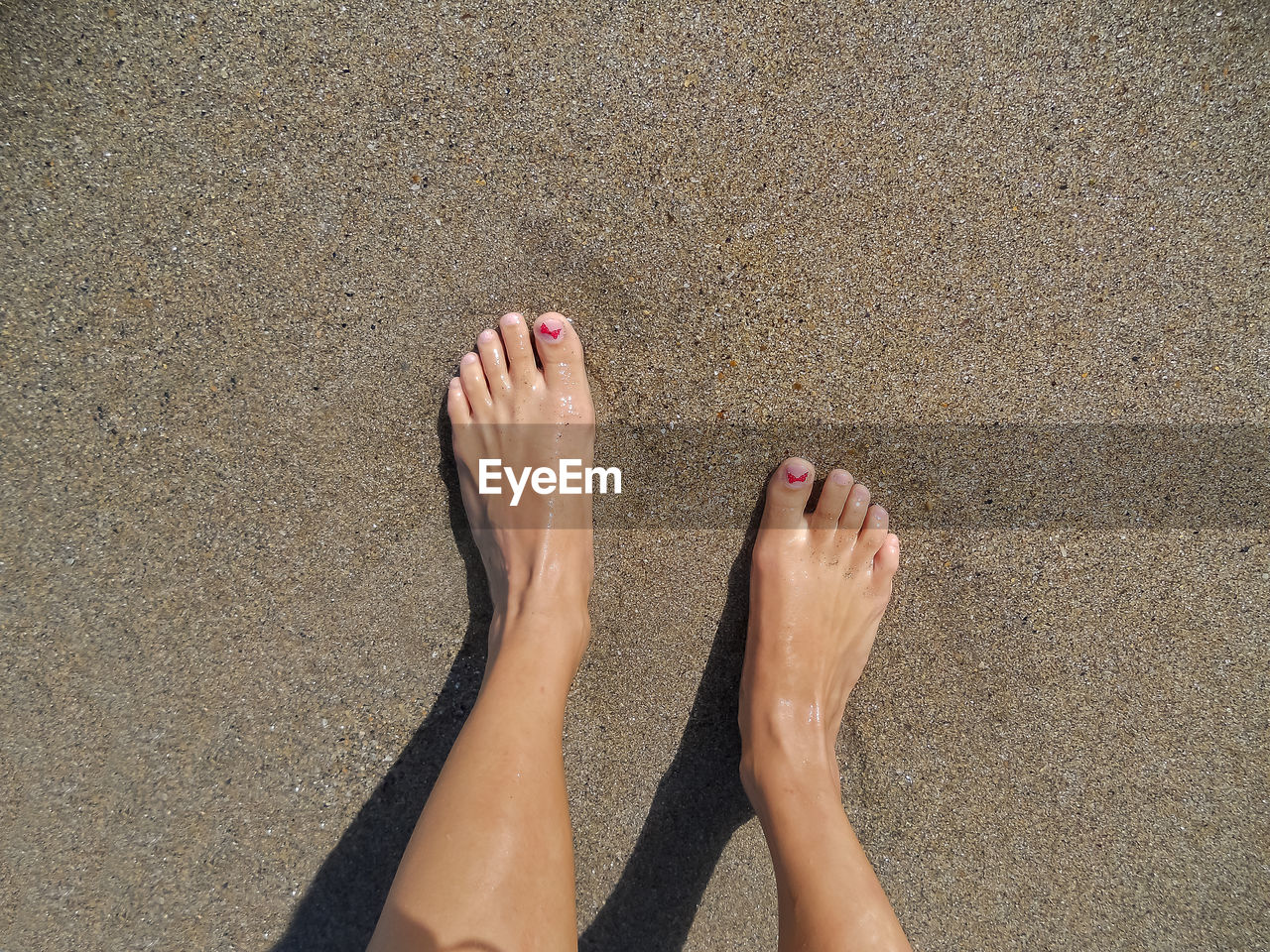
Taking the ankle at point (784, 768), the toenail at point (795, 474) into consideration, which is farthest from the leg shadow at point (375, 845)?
the toenail at point (795, 474)

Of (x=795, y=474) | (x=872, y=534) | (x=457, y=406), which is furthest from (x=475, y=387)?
(x=872, y=534)

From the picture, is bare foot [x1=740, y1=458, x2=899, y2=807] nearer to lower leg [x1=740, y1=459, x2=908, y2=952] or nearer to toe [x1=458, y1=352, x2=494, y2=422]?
lower leg [x1=740, y1=459, x2=908, y2=952]

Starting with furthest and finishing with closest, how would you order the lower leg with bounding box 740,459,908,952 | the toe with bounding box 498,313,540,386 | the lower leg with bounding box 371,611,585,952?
the toe with bounding box 498,313,540,386 < the lower leg with bounding box 740,459,908,952 < the lower leg with bounding box 371,611,585,952

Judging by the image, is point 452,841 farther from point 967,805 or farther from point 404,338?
point 967,805

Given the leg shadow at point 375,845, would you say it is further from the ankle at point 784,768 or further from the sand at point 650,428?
the ankle at point 784,768

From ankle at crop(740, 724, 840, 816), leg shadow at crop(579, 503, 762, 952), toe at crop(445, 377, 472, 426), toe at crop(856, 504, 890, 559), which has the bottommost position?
leg shadow at crop(579, 503, 762, 952)

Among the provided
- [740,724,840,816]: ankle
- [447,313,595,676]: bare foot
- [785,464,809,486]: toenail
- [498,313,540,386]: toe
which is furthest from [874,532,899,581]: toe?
[498,313,540,386]: toe
